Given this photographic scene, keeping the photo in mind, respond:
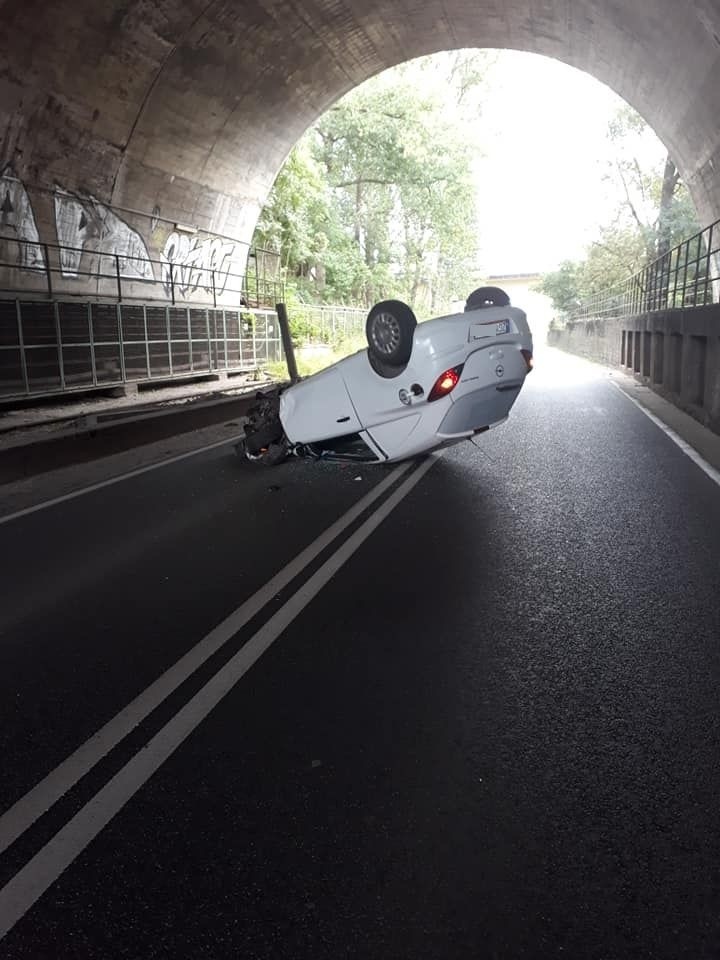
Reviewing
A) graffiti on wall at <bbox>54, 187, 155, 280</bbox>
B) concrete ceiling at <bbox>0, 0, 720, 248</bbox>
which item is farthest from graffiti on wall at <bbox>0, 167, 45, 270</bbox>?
graffiti on wall at <bbox>54, 187, 155, 280</bbox>

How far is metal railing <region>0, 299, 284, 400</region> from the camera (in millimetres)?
14195

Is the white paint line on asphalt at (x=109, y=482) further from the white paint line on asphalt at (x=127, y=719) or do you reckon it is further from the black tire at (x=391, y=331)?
the black tire at (x=391, y=331)

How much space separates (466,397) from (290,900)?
234 inches

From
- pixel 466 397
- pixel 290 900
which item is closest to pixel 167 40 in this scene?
pixel 466 397

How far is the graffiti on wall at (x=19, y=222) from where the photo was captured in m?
16.3

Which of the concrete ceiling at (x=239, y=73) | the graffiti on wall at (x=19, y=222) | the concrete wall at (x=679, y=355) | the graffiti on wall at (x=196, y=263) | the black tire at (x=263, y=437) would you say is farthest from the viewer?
the graffiti on wall at (x=196, y=263)

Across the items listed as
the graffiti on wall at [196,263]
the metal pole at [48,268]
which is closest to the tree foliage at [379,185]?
the graffiti on wall at [196,263]

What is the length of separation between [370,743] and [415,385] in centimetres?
498

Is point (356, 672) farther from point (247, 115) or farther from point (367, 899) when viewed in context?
point (247, 115)

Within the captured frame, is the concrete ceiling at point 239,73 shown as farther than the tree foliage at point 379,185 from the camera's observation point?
No

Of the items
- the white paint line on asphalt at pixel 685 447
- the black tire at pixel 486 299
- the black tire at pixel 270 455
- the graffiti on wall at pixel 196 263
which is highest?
the graffiti on wall at pixel 196 263

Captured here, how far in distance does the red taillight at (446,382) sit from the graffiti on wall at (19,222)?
38.9ft

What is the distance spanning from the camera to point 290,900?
7.79 ft

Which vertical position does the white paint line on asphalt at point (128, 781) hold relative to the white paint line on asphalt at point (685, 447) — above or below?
above
